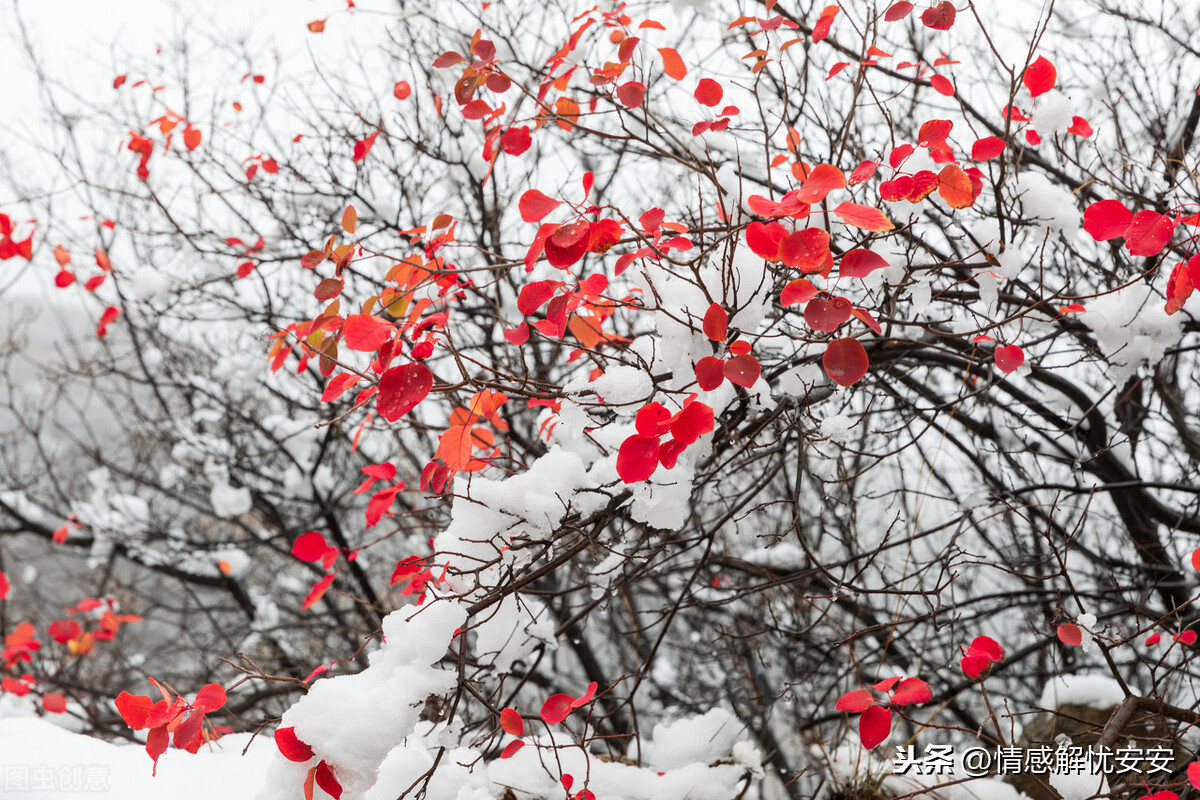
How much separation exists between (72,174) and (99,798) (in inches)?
162

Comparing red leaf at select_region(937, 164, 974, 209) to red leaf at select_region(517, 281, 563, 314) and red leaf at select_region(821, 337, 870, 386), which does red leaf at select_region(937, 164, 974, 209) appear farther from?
red leaf at select_region(517, 281, 563, 314)

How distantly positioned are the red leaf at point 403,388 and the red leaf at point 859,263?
79 cm

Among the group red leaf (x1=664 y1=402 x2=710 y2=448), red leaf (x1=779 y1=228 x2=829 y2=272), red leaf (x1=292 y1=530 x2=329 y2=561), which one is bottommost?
red leaf (x1=664 y1=402 x2=710 y2=448)

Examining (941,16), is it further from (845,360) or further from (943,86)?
(845,360)

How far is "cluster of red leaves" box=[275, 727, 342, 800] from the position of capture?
126 centimetres

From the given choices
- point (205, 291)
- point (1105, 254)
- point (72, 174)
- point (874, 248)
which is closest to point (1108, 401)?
point (1105, 254)

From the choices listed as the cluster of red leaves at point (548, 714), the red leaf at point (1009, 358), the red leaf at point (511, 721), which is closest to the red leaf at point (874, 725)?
the cluster of red leaves at point (548, 714)

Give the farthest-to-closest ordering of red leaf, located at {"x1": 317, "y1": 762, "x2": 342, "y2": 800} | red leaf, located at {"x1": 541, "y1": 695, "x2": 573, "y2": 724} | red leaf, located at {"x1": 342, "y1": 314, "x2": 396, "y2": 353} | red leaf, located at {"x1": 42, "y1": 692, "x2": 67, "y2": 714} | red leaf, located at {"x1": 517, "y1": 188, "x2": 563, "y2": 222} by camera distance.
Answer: red leaf, located at {"x1": 42, "y1": 692, "x2": 67, "y2": 714}, red leaf, located at {"x1": 541, "y1": 695, "x2": 573, "y2": 724}, red leaf, located at {"x1": 517, "y1": 188, "x2": 563, "y2": 222}, red leaf, located at {"x1": 342, "y1": 314, "x2": 396, "y2": 353}, red leaf, located at {"x1": 317, "y1": 762, "x2": 342, "y2": 800}

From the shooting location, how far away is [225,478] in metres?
4.98

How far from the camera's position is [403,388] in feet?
4.20

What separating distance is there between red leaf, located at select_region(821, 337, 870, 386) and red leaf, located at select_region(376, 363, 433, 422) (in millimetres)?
724

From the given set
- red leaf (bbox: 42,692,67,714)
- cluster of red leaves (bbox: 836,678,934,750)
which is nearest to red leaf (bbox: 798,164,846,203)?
cluster of red leaves (bbox: 836,678,934,750)

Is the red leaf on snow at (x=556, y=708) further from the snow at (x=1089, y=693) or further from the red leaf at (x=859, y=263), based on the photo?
the snow at (x=1089, y=693)

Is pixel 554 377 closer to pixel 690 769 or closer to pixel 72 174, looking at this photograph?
pixel 690 769
